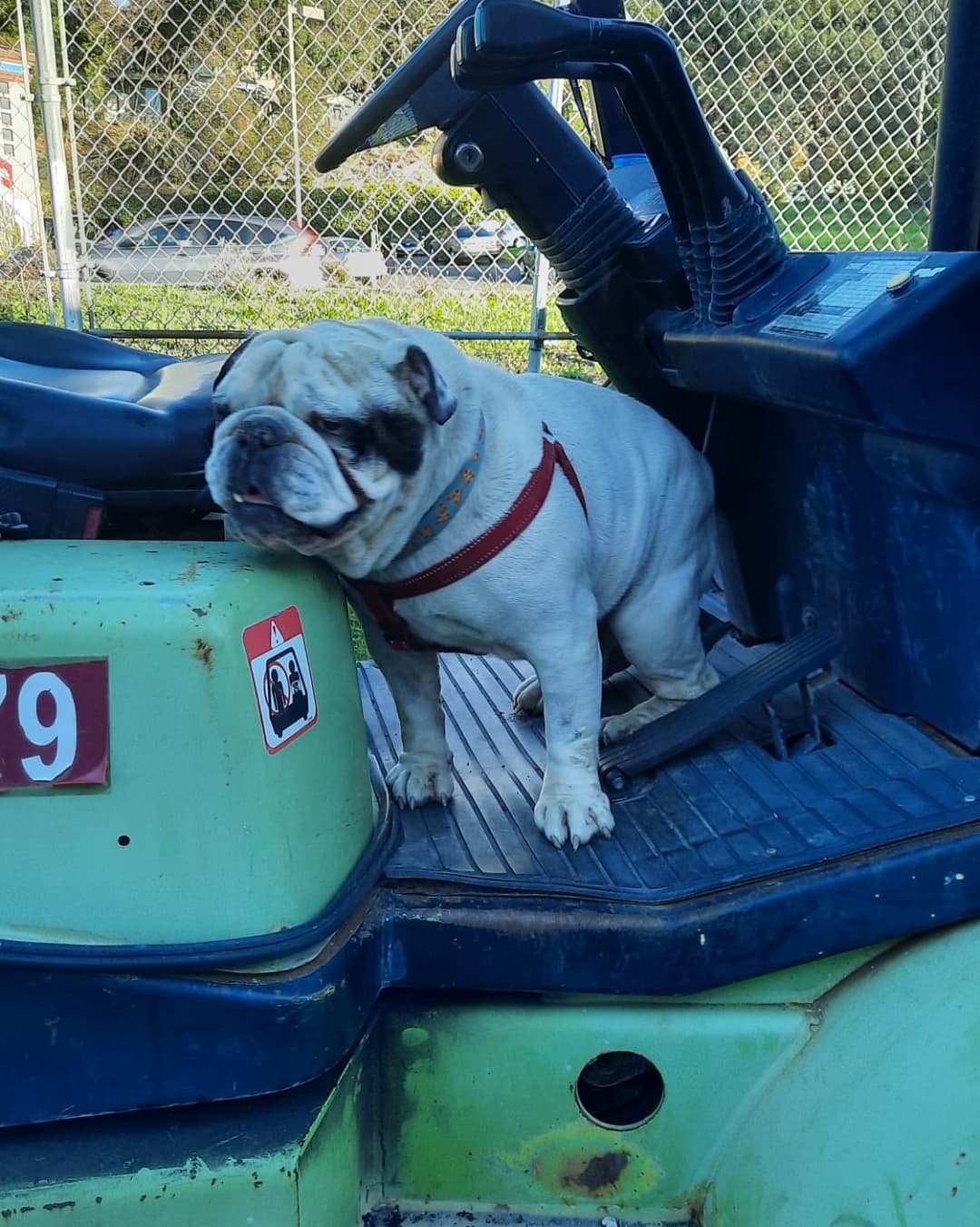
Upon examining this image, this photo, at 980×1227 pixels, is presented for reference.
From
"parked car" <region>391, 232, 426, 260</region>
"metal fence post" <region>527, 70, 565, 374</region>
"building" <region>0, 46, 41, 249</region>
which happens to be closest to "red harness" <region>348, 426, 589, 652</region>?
"metal fence post" <region>527, 70, 565, 374</region>

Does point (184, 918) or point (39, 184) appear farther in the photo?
point (39, 184)

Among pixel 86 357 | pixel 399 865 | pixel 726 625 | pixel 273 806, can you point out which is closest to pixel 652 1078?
pixel 399 865

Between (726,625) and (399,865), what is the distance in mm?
796

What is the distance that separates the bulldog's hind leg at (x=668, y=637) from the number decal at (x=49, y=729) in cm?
86

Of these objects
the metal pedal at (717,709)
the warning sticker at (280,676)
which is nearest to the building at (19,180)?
the metal pedal at (717,709)

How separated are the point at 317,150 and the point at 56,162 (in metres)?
1.18

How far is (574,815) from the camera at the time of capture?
1.44 m

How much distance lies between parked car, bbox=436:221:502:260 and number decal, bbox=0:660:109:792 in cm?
464

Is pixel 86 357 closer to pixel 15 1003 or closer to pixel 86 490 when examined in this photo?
pixel 86 490

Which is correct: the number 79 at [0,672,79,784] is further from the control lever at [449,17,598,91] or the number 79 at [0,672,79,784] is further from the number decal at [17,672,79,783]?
the control lever at [449,17,598,91]

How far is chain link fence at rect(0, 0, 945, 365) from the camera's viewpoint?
16.3 ft

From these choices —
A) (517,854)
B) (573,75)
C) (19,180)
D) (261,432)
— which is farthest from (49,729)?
(19,180)

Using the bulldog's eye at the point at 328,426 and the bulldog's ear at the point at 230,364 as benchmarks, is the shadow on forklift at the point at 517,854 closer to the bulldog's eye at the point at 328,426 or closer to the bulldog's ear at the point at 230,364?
the bulldog's ear at the point at 230,364

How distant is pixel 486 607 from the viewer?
1.42 m
